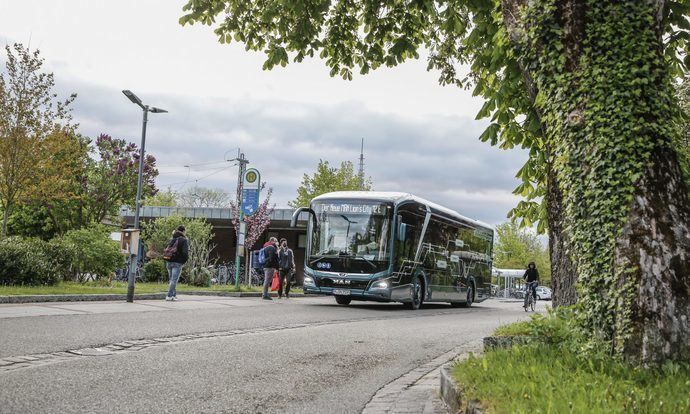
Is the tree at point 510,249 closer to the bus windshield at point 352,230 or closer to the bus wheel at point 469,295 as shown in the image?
the bus wheel at point 469,295

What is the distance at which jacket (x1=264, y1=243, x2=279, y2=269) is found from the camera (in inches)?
816

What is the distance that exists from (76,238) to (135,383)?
15.5 m

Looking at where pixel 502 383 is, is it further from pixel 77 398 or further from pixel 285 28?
pixel 285 28

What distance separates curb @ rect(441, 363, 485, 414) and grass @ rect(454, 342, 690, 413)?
6 centimetres

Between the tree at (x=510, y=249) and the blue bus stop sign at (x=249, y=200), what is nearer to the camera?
the blue bus stop sign at (x=249, y=200)

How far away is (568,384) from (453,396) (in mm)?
1002

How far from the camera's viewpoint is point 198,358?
746 centimetres

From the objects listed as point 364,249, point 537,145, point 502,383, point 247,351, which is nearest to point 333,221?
point 364,249

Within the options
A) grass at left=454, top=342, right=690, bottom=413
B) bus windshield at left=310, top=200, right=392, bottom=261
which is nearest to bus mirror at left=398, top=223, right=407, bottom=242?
bus windshield at left=310, top=200, right=392, bottom=261

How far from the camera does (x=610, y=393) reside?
4.27 m

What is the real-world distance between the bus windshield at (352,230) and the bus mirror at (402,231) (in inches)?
13.5

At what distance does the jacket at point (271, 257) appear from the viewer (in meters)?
20.7

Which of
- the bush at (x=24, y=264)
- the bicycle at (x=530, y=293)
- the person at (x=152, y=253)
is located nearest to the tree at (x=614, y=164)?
the bush at (x=24, y=264)

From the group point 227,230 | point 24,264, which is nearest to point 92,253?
point 24,264
